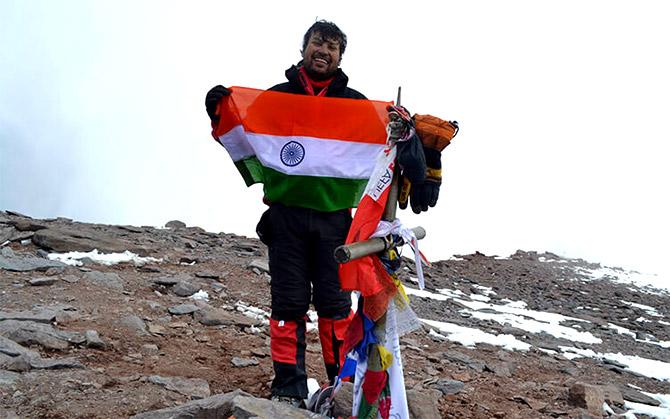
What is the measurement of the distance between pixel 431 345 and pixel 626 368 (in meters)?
3.19

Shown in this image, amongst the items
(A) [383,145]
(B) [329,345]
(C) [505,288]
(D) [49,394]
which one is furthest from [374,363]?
(C) [505,288]

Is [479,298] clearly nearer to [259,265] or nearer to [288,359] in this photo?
[259,265]

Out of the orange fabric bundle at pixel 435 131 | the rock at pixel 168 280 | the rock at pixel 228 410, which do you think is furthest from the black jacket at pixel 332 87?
the rock at pixel 168 280

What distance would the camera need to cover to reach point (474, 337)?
854 cm

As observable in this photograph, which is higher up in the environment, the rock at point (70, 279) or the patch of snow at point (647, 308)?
the rock at point (70, 279)

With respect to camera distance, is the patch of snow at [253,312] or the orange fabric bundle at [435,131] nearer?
the orange fabric bundle at [435,131]

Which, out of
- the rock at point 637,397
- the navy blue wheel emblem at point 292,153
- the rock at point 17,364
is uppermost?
the navy blue wheel emblem at point 292,153

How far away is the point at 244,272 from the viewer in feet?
31.5

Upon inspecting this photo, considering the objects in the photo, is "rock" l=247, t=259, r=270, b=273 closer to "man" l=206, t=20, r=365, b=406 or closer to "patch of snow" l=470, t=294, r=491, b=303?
"patch of snow" l=470, t=294, r=491, b=303

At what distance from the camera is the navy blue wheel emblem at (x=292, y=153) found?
155 inches

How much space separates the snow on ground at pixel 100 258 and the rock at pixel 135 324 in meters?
2.95

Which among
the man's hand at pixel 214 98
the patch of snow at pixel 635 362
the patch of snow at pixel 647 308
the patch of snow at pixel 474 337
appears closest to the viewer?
the man's hand at pixel 214 98

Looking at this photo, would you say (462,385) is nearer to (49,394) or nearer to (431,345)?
(431,345)

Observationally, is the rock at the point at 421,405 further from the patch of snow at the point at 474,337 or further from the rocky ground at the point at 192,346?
the patch of snow at the point at 474,337
